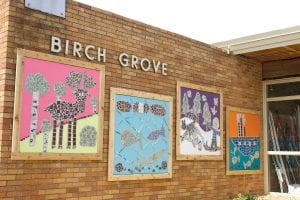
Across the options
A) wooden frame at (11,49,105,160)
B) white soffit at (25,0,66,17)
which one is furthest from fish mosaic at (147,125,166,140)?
white soffit at (25,0,66,17)

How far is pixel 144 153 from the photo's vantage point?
279 inches

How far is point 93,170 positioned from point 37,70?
5.67ft

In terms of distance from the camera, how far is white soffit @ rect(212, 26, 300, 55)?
854 cm

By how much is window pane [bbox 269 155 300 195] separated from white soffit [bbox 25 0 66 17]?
6481 mm

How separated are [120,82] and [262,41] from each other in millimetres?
3774

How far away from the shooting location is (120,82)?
688 cm

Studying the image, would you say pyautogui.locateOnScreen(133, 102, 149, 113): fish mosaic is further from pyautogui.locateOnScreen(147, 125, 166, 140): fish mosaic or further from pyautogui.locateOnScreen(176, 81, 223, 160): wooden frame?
pyautogui.locateOnScreen(176, 81, 223, 160): wooden frame

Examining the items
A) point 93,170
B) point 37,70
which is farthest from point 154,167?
point 37,70

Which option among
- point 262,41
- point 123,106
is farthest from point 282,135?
point 123,106

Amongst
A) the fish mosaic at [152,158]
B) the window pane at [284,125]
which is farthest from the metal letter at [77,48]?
the window pane at [284,125]

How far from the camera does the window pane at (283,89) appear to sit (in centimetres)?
996

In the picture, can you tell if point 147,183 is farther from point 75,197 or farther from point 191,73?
point 191,73

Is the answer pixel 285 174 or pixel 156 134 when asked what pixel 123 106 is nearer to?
pixel 156 134

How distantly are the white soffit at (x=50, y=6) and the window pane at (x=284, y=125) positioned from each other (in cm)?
619
